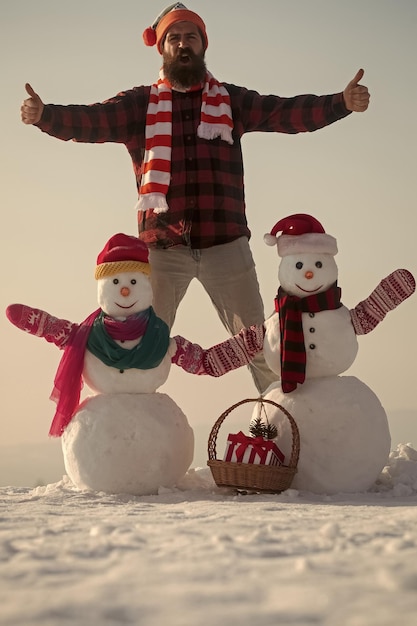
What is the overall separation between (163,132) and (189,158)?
220 millimetres

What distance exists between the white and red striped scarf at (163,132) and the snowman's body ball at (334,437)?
1496 millimetres

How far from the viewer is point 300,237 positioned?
4391mm

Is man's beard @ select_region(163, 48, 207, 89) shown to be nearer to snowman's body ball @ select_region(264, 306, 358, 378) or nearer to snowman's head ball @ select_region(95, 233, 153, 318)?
snowman's head ball @ select_region(95, 233, 153, 318)

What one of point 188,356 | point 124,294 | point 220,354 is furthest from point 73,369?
point 220,354

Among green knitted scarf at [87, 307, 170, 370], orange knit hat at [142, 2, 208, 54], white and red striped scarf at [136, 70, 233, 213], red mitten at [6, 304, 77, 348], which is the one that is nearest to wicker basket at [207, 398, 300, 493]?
green knitted scarf at [87, 307, 170, 370]

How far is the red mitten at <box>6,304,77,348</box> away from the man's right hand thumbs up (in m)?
1.15

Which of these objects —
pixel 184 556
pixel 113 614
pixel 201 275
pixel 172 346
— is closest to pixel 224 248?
pixel 201 275

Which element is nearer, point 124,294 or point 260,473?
point 260,473

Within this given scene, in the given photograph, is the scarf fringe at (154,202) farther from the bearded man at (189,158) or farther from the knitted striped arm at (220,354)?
the knitted striped arm at (220,354)

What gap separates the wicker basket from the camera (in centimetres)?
404

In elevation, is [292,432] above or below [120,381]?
below

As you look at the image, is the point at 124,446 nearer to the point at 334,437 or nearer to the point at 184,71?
the point at 334,437

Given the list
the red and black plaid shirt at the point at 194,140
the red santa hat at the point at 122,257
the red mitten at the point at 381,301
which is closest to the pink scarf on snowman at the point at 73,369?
the red santa hat at the point at 122,257

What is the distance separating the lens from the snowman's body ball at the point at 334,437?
13.8ft
